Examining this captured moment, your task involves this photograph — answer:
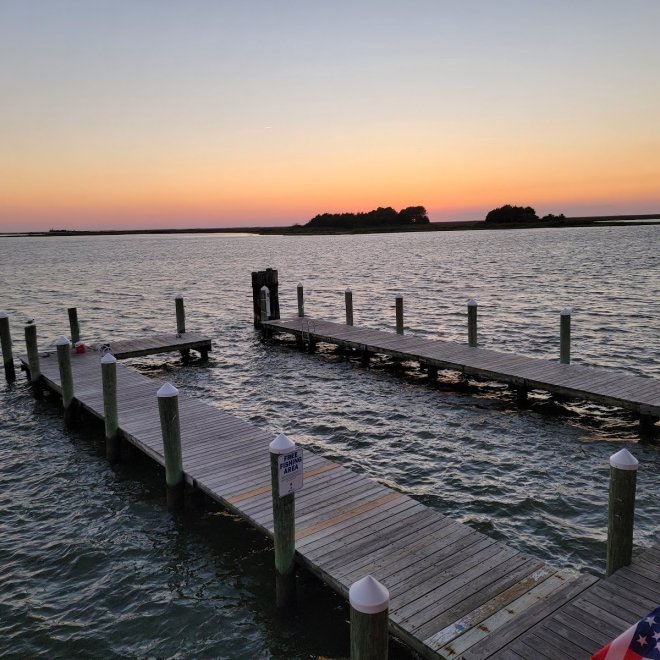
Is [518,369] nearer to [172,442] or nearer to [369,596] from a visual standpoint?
[172,442]

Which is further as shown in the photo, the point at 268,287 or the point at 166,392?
the point at 268,287

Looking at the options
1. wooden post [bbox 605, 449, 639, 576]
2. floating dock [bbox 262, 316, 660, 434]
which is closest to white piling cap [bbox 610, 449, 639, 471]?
wooden post [bbox 605, 449, 639, 576]

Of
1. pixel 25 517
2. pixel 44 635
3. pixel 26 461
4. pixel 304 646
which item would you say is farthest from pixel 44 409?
pixel 304 646

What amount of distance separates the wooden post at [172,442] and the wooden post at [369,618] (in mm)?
5132

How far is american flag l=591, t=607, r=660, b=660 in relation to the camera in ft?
10.2

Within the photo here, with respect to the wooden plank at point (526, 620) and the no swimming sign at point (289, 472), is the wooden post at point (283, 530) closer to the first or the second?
the no swimming sign at point (289, 472)

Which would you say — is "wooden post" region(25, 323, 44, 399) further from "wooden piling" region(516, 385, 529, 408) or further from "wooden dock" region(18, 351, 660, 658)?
"wooden piling" region(516, 385, 529, 408)

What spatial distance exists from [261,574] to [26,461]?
20.8 ft

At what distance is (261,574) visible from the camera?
7336 millimetres

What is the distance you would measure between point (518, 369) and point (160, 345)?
34.7 feet

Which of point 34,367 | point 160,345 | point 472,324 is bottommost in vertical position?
point 160,345

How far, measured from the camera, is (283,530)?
20.4 ft

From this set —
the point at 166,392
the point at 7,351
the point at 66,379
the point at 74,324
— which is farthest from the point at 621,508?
the point at 74,324

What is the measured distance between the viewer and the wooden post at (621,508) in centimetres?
571
